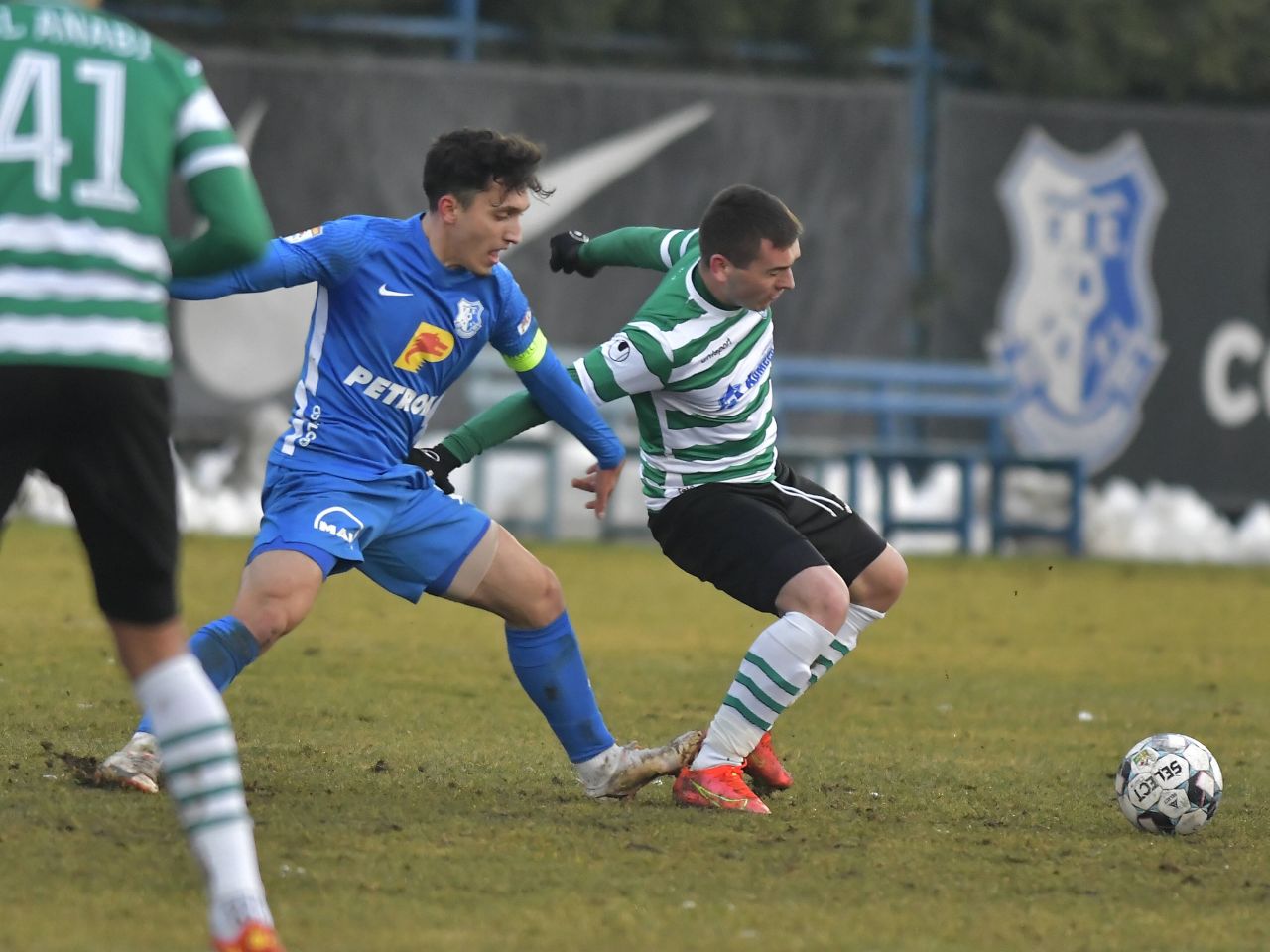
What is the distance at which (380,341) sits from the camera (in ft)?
20.2

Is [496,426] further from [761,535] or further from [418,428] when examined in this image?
[761,535]

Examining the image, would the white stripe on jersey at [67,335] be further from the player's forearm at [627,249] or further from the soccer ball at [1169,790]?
the soccer ball at [1169,790]

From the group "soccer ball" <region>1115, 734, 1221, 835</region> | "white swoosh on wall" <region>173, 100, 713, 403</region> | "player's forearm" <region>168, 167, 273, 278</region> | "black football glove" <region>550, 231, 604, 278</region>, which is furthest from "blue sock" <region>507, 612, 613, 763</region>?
"white swoosh on wall" <region>173, 100, 713, 403</region>

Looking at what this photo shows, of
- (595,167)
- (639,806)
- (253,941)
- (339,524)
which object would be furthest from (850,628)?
(595,167)

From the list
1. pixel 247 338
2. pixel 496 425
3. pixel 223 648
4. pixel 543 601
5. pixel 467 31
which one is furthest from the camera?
pixel 467 31

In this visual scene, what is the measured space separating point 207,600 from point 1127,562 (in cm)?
944

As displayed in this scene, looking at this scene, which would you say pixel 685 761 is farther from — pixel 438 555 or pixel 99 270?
pixel 99 270

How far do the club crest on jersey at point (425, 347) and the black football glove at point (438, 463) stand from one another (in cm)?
32

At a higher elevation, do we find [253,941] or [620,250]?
[620,250]

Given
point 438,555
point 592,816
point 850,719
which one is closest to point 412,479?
point 438,555

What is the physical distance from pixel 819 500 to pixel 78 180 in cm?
339

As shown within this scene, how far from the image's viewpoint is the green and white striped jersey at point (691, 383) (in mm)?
6598

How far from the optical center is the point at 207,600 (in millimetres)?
11648

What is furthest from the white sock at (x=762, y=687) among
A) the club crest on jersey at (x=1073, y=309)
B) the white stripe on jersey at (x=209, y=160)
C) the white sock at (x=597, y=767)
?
the club crest on jersey at (x=1073, y=309)
